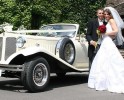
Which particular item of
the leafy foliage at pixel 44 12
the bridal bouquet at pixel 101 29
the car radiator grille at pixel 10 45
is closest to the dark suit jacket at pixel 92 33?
the bridal bouquet at pixel 101 29

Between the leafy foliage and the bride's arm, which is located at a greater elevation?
the leafy foliage

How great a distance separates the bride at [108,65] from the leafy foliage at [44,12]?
14.9 metres

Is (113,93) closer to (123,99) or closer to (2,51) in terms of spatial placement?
(123,99)

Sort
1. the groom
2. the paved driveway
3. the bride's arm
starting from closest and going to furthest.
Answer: the paved driveway → the bride's arm → the groom

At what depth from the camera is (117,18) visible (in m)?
9.62

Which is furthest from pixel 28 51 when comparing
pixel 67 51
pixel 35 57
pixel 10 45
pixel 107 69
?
pixel 107 69

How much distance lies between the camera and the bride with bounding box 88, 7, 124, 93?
8497 mm

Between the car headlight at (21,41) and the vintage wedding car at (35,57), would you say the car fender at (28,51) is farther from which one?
the car headlight at (21,41)

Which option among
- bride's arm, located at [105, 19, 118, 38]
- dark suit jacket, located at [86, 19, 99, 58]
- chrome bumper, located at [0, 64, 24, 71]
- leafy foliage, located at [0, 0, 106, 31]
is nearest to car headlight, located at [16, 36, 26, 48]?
chrome bumper, located at [0, 64, 24, 71]

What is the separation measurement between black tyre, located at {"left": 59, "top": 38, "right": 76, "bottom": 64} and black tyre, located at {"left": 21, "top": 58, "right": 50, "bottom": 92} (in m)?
0.80

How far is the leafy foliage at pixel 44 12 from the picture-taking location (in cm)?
2450

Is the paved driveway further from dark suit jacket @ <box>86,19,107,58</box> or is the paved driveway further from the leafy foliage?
the leafy foliage

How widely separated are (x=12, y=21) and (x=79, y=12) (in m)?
4.92

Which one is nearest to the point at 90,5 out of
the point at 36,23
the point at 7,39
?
the point at 36,23
